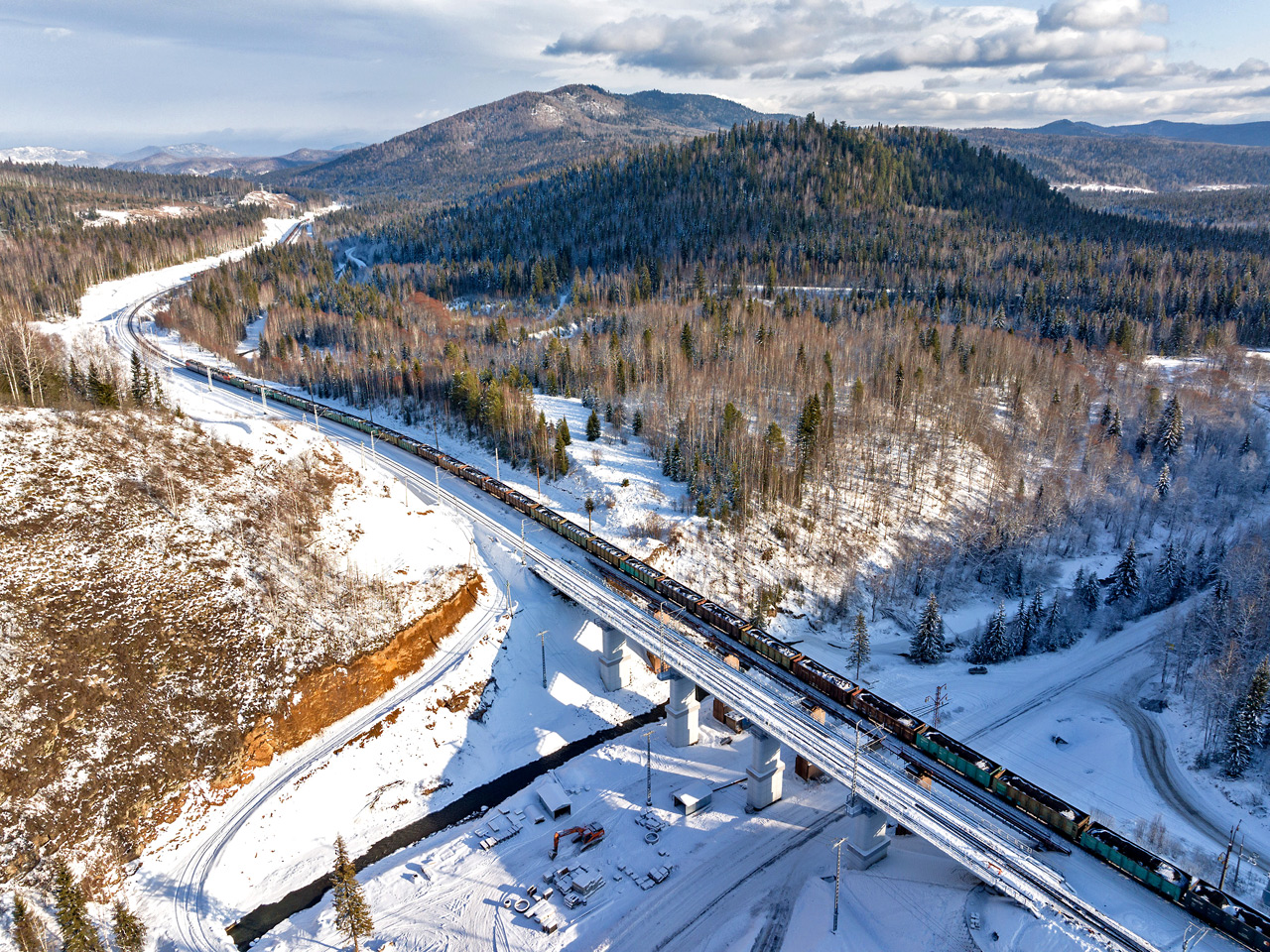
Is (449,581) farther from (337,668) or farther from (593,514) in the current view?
(593,514)

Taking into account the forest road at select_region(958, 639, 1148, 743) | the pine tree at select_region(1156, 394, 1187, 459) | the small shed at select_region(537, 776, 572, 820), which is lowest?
the forest road at select_region(958, 639, 1148, 743)

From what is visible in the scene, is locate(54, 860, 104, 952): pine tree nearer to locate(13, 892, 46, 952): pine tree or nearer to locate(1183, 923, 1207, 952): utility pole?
locate(13, 892, 46, 952): pine tree

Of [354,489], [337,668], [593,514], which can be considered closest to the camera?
[337,668]

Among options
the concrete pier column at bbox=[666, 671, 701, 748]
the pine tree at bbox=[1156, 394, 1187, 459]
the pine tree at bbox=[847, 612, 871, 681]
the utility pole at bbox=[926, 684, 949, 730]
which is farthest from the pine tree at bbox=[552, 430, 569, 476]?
the pine tree at bbox=[1156, 394, 1187, 459]

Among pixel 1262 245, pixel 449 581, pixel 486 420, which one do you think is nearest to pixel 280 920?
pixel 449 581

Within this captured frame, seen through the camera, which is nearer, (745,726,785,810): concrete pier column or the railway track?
the railway track

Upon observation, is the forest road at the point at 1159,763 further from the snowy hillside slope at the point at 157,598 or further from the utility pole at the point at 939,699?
the snowy hillside slope at the point at 157,598

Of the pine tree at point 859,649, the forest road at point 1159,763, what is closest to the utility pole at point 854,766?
the pine tree at point 859,649
